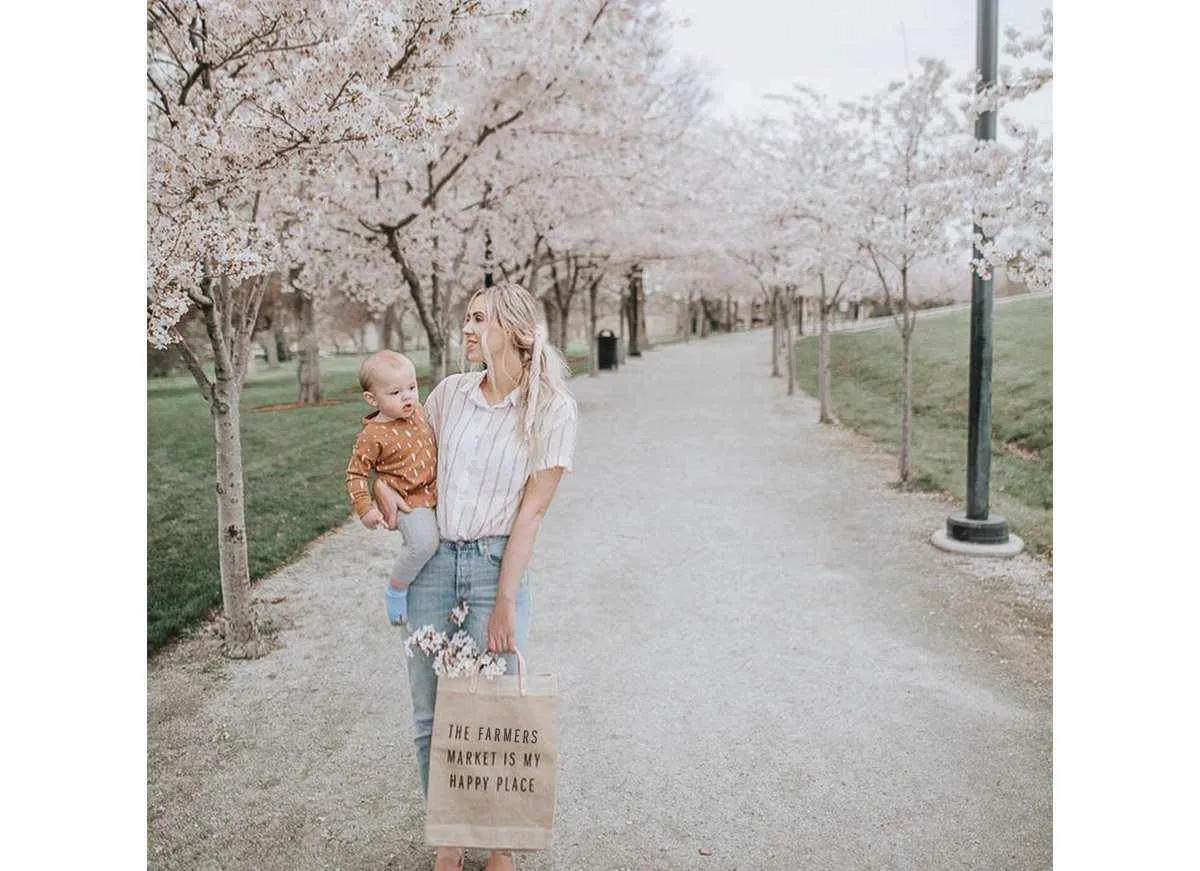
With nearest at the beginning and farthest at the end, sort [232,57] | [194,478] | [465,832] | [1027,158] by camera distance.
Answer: [465,832]
[232,57]
[1027,158]
[194,478]

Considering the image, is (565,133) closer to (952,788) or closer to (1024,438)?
(1024,438)

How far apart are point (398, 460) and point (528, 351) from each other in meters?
0.38

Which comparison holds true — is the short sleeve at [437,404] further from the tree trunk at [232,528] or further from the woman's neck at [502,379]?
the tree trunk at [232,528]

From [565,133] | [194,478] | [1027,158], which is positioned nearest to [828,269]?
[565,133]

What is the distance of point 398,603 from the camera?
206 cm

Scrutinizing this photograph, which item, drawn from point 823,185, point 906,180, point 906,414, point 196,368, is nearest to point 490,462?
point 196,368

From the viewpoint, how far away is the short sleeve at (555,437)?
1954 mm

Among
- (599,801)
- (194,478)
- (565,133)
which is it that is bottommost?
(599,801)

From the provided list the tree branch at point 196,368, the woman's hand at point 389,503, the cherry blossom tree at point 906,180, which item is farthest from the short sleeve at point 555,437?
the cherry blossom tree at point 906,180

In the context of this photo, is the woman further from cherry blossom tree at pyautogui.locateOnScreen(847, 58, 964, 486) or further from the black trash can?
the black trash can

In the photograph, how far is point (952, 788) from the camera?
257 cm

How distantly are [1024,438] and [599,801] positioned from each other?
20.4 feet

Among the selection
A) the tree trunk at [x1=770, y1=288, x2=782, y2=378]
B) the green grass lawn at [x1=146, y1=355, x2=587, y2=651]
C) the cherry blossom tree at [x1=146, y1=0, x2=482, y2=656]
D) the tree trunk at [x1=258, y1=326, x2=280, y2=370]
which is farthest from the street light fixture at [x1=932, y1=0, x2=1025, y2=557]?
the tree trunk at [x1=258, y1=326, x2=280, y2=370]

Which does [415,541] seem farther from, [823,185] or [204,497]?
[823,185]
